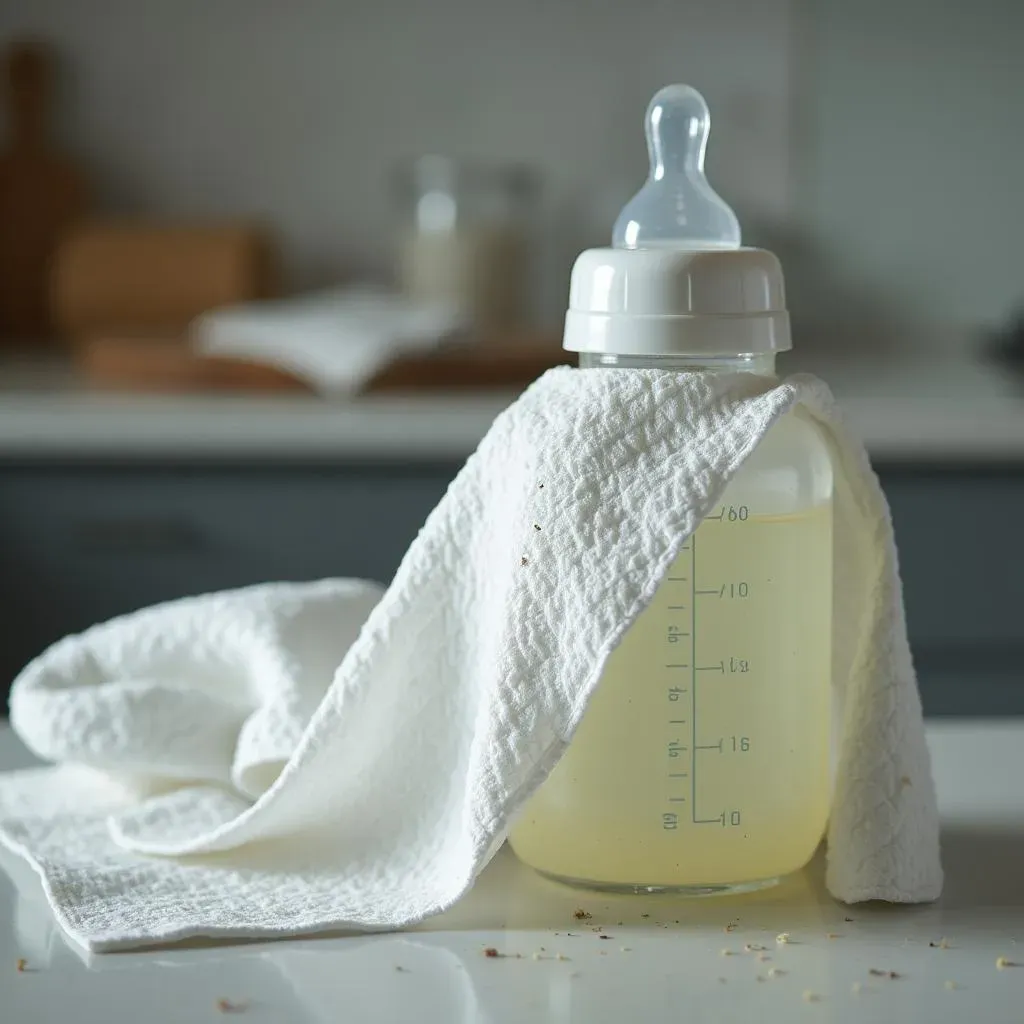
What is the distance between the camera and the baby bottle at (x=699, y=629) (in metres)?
0.54

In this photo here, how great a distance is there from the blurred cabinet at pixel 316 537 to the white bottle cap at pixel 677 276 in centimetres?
101

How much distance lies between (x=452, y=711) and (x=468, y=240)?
157cm

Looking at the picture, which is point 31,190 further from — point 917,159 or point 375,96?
point 917,159

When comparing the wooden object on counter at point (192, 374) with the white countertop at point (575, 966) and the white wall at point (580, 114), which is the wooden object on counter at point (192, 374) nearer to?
the white wall at point (580, 114)

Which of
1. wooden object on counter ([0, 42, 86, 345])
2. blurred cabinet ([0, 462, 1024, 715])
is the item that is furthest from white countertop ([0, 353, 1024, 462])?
wooden object on counter ([0, 42, 86, 345])

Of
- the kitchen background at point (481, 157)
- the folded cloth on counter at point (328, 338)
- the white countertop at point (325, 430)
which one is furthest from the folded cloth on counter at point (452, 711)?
the kitchen background at point (481, 157)

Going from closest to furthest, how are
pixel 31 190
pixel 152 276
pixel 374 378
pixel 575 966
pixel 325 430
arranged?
pixel 575 966
pixel 325 430
pixel 374 378
pixel 152 276
pixel 31 190

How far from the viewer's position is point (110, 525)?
5.25ft

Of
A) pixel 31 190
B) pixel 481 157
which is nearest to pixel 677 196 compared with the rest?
pixel 481 157

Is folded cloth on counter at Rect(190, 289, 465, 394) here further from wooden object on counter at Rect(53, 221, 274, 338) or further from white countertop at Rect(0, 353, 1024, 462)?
wooden object on counter at Rect(53, 221, 274, 338)

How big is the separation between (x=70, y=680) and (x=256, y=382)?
104cm

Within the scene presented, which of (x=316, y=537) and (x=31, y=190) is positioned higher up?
(x=31, y=190)

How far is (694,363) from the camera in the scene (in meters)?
0.56

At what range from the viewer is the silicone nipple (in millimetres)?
570
